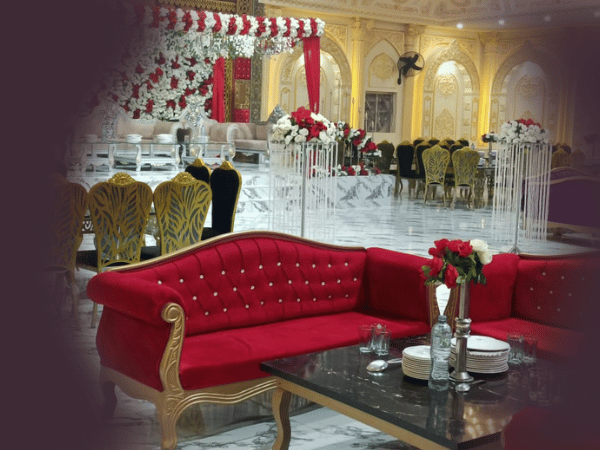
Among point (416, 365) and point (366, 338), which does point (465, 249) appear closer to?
point (416, 365)

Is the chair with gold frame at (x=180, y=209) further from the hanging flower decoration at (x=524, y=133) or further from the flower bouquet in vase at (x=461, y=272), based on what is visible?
the hanging flower decoration at (x=524, y=133)

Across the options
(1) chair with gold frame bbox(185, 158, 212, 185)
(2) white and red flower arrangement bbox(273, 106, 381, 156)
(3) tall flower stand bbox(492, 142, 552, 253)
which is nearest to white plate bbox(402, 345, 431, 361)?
(2) white and red flower arrangement bbox(273, 106, 381, 156)

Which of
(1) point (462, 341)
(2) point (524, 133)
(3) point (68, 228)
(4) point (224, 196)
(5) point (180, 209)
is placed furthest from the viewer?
(2) point (524, 133)

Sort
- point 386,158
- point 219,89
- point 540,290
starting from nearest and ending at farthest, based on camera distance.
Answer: point 540,290 < point 386,158 < point 219,89

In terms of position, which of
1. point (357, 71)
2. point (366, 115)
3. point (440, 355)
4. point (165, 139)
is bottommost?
point (440, 355)

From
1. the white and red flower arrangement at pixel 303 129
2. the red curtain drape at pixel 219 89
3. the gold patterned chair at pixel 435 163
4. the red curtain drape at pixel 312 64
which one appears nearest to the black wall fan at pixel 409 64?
the red curtain drape at pixel 219 89

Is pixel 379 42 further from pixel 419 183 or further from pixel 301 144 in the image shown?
pixel 301 144

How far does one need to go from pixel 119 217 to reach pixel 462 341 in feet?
8.57

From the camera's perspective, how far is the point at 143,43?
692 mm

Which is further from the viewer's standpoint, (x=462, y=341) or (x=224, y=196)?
(x=224, y=196)

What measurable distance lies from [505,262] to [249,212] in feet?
21.3

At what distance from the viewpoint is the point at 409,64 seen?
1630 cm

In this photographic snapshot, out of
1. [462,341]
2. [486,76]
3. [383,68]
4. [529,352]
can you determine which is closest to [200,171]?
[529,352]

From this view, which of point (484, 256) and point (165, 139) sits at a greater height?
point (165, 139)
